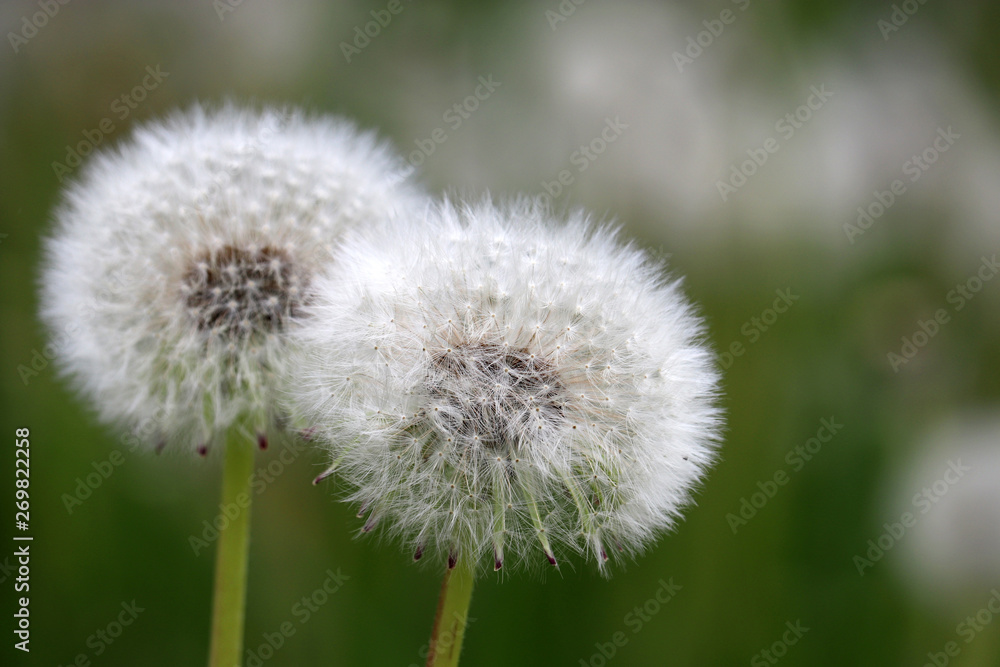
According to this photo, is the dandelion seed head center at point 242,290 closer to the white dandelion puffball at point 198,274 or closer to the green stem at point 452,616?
the white dandelion puffball at point 198,274

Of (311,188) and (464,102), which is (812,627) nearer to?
(311,188)

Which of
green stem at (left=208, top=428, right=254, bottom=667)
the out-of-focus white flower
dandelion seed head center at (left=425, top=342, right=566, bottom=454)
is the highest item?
the out-of-focus white flower

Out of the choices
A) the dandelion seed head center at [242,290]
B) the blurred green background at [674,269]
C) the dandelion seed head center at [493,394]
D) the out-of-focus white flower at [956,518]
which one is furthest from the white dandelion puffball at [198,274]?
the out-of-focus white flower at [956,518]

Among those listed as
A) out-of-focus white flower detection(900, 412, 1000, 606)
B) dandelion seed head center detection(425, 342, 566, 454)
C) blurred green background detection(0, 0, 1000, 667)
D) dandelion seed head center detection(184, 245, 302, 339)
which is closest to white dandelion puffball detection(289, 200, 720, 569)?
Result: dandelion seed head center detection(425, 342, 566, 454)

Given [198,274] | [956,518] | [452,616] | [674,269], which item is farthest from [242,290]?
[956,518]

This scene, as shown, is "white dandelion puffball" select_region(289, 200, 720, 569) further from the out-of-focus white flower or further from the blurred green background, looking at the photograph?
the out-of-focus white flower

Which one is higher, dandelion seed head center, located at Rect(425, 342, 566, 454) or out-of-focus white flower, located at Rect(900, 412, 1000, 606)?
out-of-focus white flower, located at Rect(900, 412, 1000, 606)
